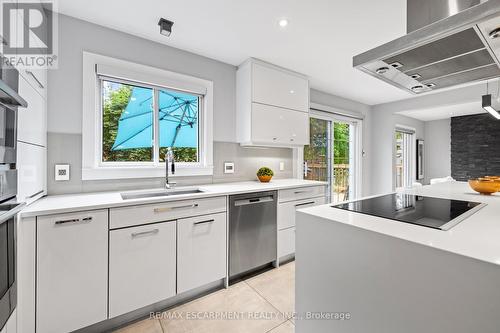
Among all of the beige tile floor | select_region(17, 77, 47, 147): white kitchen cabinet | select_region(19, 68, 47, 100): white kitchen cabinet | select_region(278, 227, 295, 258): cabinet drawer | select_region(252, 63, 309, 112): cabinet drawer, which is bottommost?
the beige tile floor

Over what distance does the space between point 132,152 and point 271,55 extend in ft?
6.03

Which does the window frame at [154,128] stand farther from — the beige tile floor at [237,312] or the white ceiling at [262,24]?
the beige tile floor at [237,312]

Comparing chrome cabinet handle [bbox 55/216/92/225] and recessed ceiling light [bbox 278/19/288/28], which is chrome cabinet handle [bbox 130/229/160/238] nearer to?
chrome cabinet handle [bbox 55/216/92/225]

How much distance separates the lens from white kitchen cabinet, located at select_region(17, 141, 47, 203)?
1236mm

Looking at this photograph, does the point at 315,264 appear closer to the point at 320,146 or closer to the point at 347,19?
the point at 347,19

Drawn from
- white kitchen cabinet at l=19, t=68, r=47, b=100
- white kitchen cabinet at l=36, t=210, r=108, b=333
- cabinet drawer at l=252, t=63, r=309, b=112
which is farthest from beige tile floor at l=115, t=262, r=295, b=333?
cabinet drawer at l=252, t=63, r=309, b=112

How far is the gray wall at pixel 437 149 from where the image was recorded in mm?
5676

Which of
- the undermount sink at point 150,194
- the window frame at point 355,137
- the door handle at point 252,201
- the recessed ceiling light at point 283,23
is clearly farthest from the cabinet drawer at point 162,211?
the window frame at point 355,137

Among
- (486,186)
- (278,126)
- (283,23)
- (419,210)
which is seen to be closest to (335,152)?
(278,126)

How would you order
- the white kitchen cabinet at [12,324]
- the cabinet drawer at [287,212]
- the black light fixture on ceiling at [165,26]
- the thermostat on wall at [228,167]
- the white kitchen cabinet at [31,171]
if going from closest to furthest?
1. the white kitchen cabinet at [12,324]
2. the white kitchen cabinet at [31,171]
3. the black light fixture on ceiling at [165,26]
4. the cabinet drawer at [287,212]
5. the thermostat on wall at [228,167]

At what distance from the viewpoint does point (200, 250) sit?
A: 1.89 metres

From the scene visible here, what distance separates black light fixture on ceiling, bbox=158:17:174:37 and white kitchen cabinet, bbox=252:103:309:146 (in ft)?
3.63

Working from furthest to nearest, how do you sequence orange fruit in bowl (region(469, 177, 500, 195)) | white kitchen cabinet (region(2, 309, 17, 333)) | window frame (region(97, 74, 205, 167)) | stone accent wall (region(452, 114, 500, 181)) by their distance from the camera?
stone accent wall (region(452, 114, 500, 181))
window frame (region(97, 74, 205, 167))
orange fruit in bowl (region(469, 177, 500, 195))
white kitchen cabinet (region(2, 309, 17, 333))

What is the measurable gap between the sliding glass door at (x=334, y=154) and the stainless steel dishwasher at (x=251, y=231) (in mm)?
1658
